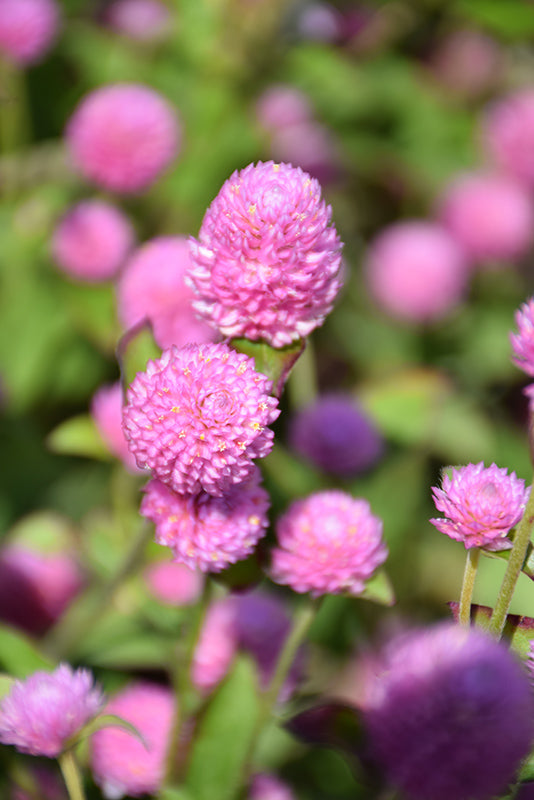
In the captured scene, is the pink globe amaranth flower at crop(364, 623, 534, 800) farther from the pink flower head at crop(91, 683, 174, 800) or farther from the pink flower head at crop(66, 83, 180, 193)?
the pink flower head at crop(66, 83, 180, 193)

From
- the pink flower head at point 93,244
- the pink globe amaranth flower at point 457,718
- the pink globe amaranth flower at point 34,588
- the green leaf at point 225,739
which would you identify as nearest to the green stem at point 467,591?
the pink globe amaranth flower at point 457,718

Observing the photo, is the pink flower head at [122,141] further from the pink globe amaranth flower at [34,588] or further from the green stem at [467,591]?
the green stem at [467,591]

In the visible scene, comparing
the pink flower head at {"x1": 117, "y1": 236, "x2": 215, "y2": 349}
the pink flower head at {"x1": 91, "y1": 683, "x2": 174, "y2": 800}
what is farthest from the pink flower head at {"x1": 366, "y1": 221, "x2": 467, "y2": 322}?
the pink flower head at {"x1": 91, "y1": 683, "x2": 174, "y2": 800}

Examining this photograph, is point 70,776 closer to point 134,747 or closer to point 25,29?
point 134,747

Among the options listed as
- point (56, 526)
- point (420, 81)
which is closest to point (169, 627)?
point (56, 526)

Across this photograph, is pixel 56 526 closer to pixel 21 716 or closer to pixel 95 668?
pixel 95 668

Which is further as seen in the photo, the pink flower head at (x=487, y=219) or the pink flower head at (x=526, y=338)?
the pink flower head at (x=487, y=219)
